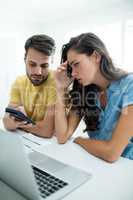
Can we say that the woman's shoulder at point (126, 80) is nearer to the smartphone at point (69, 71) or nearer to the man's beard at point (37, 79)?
the smartphone at point (69, 71)

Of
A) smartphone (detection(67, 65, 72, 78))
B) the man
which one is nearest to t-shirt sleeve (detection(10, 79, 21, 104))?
the man

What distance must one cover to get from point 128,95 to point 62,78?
0.50m

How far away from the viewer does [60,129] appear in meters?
1.26

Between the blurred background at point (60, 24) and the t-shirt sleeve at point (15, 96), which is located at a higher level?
the blurred background at point (60, 24)

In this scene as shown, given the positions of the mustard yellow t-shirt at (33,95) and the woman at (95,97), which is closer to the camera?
the woman at (95,97)

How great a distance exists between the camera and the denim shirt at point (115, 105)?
1.12 meters

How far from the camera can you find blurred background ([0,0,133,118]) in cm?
314

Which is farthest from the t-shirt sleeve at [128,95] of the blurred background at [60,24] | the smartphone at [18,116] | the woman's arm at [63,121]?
the blurred background at [60,24]

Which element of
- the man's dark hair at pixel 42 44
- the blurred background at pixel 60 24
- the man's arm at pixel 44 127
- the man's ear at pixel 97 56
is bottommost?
the man's arm at pixel 44 127

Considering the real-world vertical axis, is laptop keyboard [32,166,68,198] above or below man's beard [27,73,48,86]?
below

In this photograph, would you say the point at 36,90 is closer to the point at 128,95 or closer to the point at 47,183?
the point at 128,95

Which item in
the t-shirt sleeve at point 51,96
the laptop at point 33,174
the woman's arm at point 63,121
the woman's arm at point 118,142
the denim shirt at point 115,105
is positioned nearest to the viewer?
the laptop at point 33,174

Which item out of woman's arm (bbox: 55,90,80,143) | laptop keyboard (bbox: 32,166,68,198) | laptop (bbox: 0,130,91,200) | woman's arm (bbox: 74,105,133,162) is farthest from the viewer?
woman's arm (bbox: 55,90,80,143)

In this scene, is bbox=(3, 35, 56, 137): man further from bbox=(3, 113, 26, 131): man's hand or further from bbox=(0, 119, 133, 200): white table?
→ bbox=(0, 119, 133, 200): white table
